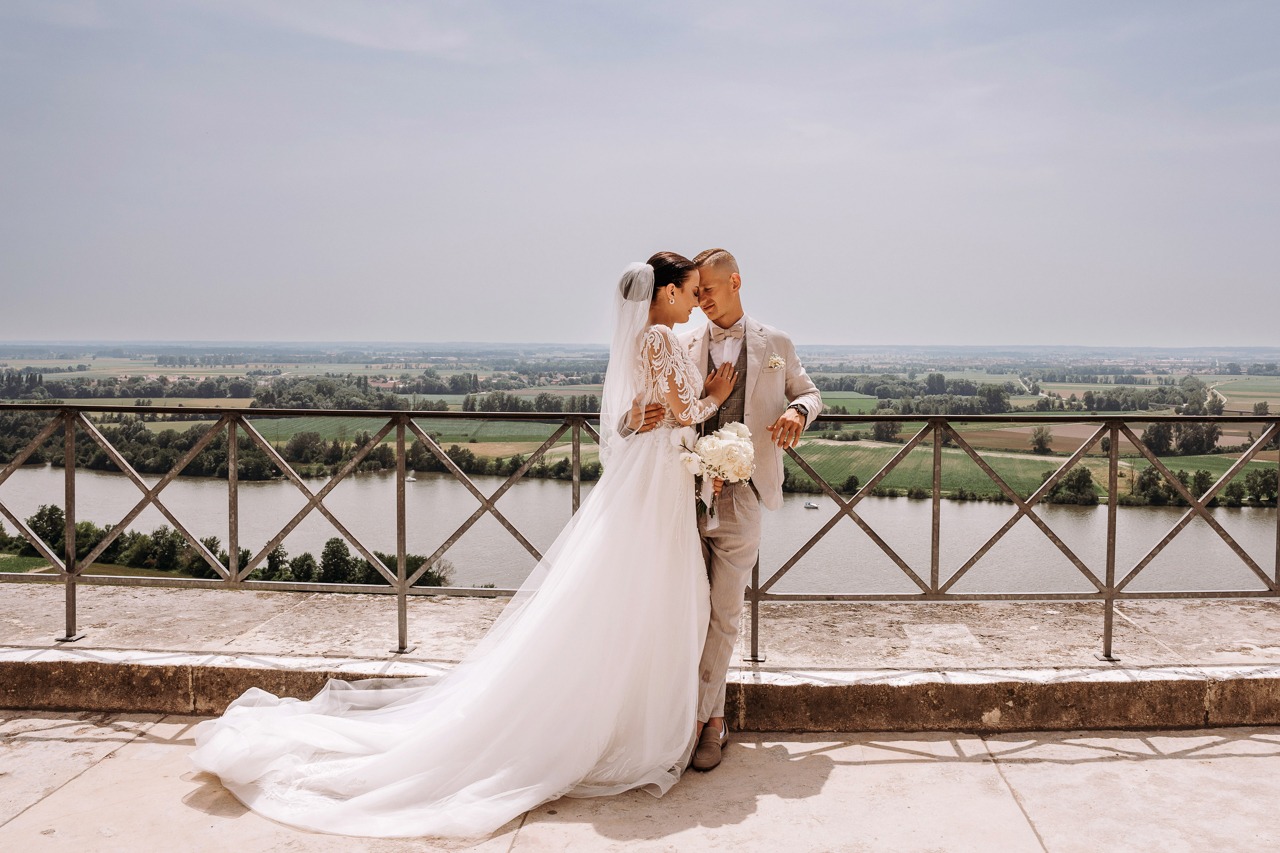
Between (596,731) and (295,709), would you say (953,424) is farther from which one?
(295,709)

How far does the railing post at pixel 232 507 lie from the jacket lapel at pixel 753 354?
2316 mm

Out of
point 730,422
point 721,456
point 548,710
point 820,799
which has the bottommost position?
point 820,799

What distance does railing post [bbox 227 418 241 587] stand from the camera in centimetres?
378

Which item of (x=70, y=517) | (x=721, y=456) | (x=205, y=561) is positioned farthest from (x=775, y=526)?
(x=70, y=517)

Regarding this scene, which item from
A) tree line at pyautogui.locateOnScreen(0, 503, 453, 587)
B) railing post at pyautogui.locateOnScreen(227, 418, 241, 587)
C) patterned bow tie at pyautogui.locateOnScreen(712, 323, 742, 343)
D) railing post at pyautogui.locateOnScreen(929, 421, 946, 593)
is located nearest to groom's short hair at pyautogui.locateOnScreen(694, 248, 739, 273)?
patterned bow tie at pyautogui.locateOnScreen(712, 323, 742, 343)

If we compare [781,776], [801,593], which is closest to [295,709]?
[781,776]

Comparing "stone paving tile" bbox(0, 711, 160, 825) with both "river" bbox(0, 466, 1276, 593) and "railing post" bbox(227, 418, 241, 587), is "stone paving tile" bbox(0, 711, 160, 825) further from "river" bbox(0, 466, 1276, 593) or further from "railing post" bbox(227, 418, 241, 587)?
"river" bbox(0, 466, 1276, 593)

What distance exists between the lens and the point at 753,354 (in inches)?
130

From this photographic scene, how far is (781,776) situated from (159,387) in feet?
66.8

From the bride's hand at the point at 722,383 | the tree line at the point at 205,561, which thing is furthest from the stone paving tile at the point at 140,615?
the bride's hand at the point at 722,383

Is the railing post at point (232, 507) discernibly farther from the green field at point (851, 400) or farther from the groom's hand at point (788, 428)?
the green field at point (851, 400)

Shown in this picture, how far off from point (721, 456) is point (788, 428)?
34 centimetres

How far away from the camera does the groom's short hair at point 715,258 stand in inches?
126

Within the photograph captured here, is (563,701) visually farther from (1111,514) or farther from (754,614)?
(1111,514)
